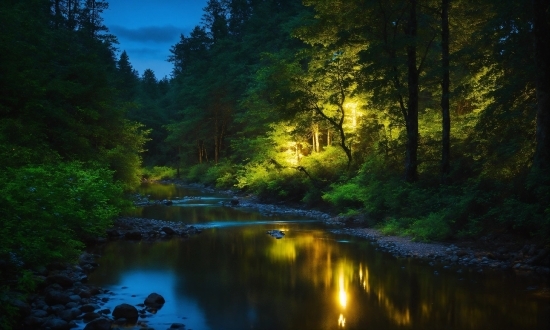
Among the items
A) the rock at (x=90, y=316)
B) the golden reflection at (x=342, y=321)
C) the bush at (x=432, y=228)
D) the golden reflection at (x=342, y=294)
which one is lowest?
the golden reflection at (x=342, y=321)

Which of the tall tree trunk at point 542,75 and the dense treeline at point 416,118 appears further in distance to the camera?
the dense treeline at point 416,118

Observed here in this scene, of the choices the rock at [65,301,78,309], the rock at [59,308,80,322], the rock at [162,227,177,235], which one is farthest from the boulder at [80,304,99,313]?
the rock at [162,227,177,235]

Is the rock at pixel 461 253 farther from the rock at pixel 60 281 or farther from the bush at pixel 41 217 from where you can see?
the bush at pixel 41 217

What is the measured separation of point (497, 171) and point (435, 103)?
9.38 m

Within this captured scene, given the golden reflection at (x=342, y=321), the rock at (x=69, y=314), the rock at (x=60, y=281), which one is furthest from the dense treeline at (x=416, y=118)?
the rock at (x=60, y=281)

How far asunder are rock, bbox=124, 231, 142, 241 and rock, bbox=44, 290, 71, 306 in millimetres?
7262

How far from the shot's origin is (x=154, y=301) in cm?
843

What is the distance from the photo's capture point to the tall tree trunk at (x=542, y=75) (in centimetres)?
1116

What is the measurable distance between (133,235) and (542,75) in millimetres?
12526

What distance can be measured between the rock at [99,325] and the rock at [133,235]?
862 centimetres

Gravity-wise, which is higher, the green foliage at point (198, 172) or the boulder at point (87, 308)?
the green foliage at point (198, 172)

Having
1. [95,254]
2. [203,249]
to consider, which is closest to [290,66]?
[203,249]

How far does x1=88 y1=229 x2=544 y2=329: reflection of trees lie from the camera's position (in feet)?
24.9

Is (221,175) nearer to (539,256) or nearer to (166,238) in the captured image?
(166,238)
